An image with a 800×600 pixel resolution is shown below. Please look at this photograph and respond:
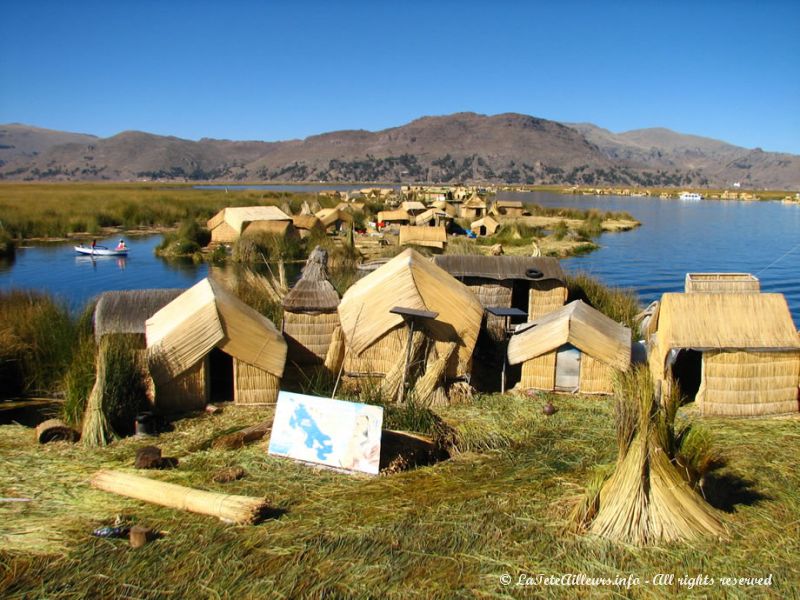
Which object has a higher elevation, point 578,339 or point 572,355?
point 578,339

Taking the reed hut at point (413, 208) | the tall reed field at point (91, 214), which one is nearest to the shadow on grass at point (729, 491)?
the tall reed field at point (91, 214)

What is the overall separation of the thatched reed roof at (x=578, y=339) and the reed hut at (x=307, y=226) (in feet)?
71.0

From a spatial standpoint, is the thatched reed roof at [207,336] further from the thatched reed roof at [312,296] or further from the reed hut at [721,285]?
the reed hut at [721,285]

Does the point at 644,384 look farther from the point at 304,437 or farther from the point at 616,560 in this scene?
the point at 304,437

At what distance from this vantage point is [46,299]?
→ 10.6 meters

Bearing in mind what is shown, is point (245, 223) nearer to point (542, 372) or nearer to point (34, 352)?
point (34, 352)

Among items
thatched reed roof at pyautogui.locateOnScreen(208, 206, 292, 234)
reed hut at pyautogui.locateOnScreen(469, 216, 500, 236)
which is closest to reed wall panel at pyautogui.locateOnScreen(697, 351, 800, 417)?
thatched reed roof at pyautogui.locateOnScreen(208, 206, 292, 234)

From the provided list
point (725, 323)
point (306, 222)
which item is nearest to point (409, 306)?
→ point (725, 323)

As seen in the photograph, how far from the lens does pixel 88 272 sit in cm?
2502

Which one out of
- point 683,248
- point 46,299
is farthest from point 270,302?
point 683,248

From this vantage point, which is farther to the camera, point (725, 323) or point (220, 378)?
point (220, 378)

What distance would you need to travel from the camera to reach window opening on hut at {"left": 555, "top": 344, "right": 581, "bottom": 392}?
8359 mm

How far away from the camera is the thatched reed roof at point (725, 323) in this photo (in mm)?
7559

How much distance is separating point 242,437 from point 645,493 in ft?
12.0
